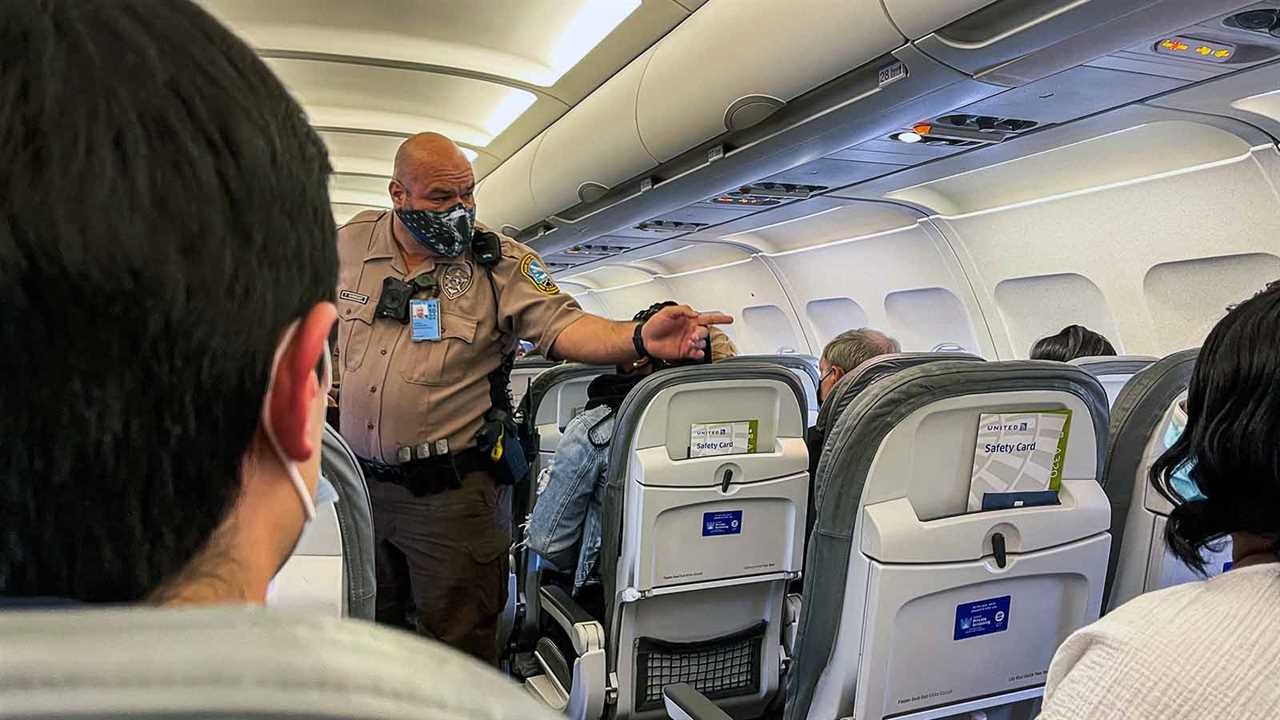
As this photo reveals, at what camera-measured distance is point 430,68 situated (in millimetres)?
6168

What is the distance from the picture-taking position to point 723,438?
3.12 m

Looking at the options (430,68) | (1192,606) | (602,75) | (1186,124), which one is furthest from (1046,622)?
(430,68)

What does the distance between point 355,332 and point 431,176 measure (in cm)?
59

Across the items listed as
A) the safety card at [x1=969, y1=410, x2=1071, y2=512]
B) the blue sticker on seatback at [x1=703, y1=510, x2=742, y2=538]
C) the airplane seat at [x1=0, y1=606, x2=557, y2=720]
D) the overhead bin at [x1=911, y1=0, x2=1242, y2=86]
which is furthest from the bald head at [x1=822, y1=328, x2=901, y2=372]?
the airplane seat at [x1=0, y1=606, x2=557, y2=720]

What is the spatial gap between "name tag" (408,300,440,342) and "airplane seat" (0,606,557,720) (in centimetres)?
236

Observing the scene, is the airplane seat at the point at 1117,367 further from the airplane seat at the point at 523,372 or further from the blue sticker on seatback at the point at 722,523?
the airplane seat at the point at 523,372

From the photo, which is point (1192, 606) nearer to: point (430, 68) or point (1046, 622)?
point (1046, 622)

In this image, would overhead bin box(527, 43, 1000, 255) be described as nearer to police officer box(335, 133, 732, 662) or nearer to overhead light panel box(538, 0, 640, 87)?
overhead light panel box(538, 0, 640, 87)

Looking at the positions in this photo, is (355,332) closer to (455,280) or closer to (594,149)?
(455,280)

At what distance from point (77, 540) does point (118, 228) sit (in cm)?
19

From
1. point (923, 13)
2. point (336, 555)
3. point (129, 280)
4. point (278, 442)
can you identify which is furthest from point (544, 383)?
point (129, 280)

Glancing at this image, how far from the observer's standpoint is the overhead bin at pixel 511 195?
Result: 700 cm

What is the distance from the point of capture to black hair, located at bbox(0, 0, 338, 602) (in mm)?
421

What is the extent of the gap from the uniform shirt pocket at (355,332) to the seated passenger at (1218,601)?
2.23 m
